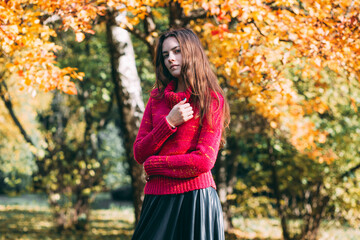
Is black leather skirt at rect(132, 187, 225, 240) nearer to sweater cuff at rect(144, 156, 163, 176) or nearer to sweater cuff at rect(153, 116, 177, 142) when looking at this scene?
sweater cuff at rect(144, 156, 163, 176)

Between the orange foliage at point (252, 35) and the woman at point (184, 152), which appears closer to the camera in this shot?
the woman at point (184, 152)

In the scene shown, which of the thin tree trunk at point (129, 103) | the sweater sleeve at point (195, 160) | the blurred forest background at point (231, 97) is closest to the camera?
the sweater sleeve at point (195, 160)

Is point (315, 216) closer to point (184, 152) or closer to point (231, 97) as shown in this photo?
point (231, 97)

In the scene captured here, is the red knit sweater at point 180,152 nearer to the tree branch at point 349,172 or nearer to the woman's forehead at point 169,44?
the woman's forehead at point 169,44

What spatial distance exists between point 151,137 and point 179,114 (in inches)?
8.8

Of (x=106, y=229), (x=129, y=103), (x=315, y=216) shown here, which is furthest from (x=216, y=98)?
(x=106, y=229)

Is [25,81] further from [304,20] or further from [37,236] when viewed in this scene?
[37,236]

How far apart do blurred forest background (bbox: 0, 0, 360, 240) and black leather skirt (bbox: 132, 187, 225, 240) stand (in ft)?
1.95

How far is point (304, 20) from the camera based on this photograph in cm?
427

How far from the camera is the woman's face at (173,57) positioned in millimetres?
2395

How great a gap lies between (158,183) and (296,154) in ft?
17.8

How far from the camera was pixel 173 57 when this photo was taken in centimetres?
239

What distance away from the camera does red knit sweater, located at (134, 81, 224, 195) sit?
2195mm

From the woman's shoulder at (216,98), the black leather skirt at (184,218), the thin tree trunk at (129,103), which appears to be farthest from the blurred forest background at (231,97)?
the black leather skirt at (184,218)
